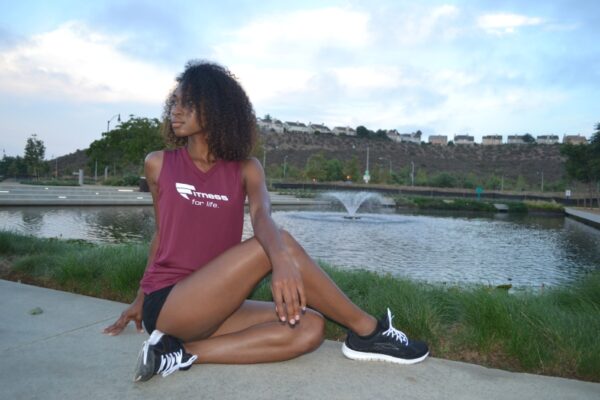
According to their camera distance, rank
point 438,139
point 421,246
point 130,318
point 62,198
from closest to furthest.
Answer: point 130,318, point 421,246, point 62,198, point 438,139

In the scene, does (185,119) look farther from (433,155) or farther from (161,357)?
(433,155)

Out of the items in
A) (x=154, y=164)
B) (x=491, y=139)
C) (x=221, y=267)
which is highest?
(x=491, y=139)

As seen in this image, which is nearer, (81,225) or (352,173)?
(81,225)

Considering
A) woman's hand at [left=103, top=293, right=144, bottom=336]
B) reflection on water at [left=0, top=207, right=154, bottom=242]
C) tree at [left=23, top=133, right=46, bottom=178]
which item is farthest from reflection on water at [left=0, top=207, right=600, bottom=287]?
tree at [left=23, top=133, right=46, bottom=178]

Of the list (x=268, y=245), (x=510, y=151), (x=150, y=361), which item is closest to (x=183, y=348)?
(x=150, y=361)

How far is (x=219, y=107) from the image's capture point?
2.60m

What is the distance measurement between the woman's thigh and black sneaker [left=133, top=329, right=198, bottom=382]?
7 cm

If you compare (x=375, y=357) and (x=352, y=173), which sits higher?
(x=352, y=173)

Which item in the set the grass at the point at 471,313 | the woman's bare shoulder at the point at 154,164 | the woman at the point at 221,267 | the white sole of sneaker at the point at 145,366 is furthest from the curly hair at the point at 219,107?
the grass at the point at 471,313

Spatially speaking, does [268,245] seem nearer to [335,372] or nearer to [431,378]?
[335,372]

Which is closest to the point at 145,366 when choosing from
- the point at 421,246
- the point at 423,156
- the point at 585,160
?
the point at 421,246

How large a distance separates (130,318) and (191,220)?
824mm

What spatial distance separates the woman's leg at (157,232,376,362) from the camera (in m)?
2.27

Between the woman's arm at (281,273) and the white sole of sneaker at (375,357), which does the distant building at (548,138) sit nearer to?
the white sole of sneaker at (375,357)
